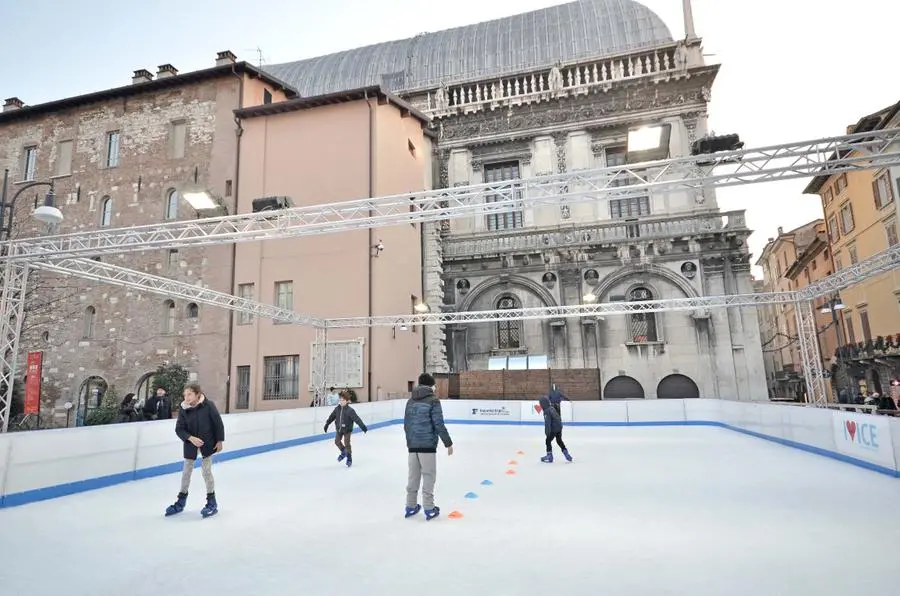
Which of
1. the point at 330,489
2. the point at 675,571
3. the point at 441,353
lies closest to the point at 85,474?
the point at 330,489

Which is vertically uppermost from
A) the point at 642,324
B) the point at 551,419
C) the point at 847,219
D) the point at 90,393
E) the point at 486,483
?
the point at 847,219

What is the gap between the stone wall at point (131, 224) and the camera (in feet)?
71.1

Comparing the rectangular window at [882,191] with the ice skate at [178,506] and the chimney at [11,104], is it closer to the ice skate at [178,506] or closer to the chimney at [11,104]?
the ice skate at [178,506]

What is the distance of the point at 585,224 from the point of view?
25.2 m

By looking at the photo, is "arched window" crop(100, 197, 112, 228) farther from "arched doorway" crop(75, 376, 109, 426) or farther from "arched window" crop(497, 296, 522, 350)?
"arched window" crop(497, 296, 522, 350)

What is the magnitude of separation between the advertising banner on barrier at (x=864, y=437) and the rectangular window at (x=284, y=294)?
60.4 ft

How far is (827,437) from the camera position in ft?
35.5

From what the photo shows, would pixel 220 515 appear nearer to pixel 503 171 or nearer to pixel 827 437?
pixel 827 437

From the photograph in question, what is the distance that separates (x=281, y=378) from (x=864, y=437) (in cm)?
1841

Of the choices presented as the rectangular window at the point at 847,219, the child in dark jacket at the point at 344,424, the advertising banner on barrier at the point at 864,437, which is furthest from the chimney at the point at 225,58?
the rectangular window at the point at 847,219

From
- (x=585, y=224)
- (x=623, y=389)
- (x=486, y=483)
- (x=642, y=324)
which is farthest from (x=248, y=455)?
(x=585, y=224)

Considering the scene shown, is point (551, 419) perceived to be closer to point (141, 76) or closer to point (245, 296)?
point (245, 296)

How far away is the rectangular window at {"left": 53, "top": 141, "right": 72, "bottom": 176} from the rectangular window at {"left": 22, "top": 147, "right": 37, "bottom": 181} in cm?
153


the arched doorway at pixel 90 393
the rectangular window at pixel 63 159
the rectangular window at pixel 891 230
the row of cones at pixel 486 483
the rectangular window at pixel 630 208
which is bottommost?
the row of cones at pixel 486 483
